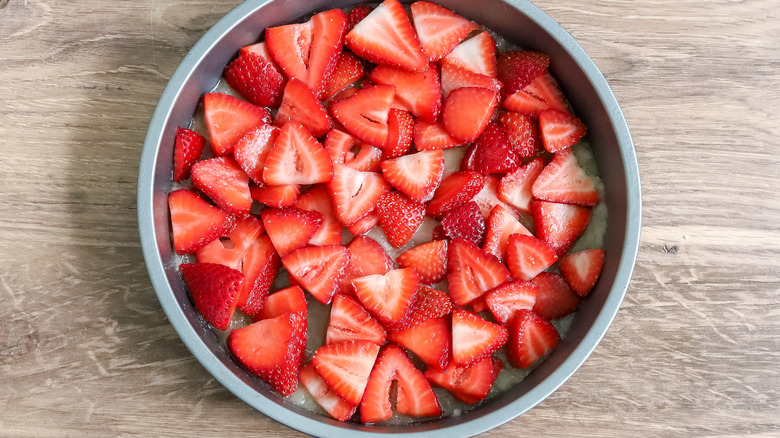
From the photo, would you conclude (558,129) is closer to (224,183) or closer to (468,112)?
(468,112)

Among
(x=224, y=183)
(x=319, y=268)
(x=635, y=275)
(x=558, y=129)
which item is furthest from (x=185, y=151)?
(x=635, y=275)

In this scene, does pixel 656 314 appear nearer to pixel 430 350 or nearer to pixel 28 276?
pixel 430 350

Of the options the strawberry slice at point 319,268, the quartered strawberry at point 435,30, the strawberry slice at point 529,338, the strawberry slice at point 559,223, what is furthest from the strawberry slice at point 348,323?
the quartered strawberry at point 435,30

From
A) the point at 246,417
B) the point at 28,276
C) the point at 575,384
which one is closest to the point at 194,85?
the point at 28,276

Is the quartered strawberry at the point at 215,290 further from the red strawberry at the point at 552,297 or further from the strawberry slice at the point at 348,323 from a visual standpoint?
the red strawberry at the point at 552,297

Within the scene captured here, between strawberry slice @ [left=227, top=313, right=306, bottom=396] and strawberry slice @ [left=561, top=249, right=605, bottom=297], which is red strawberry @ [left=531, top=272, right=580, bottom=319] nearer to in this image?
strawberry slice @ [left=561, top=249, right=605, bottom=297]
